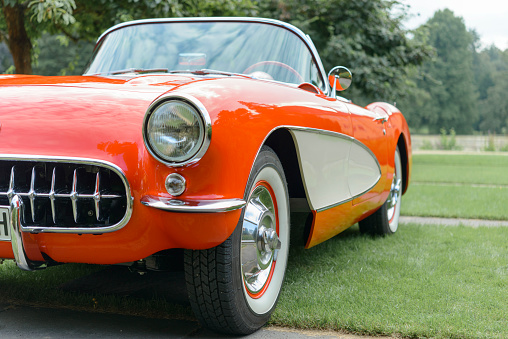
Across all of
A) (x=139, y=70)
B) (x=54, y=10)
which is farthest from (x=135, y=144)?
(x=54, y=10)

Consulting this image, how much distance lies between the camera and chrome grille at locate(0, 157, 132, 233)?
2.08m

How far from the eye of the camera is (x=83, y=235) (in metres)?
2.11

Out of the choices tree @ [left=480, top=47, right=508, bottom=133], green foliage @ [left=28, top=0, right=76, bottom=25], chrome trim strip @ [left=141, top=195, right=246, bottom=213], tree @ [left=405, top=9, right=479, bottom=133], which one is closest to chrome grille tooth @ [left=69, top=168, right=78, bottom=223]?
chrome trim strip @ [left=141, top=195, right=246, bottom=213]

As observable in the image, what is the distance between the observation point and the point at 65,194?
6.84ft

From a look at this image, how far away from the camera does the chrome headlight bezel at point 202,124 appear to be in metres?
2.04

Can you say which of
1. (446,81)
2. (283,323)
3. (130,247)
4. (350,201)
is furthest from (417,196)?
(446,81)

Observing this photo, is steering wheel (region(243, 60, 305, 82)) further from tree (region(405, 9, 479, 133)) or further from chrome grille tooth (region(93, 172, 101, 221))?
tree (region(405, 9, 479, 133))

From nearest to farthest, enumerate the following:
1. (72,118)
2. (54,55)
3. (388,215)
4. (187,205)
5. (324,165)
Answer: (187,205), (72,118), (324,165), (388,215), (54,55)

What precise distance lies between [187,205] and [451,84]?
241 feet

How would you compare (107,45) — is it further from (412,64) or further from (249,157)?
(412,64)

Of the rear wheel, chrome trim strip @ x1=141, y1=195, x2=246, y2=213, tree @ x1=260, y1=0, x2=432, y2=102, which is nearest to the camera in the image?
chrome trim strip @ x1=141, y1=195, x2=246, y2=213

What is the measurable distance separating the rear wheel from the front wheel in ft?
6.81

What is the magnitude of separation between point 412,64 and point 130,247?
13583 millimetres

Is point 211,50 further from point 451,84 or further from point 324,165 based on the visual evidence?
point 451,84
